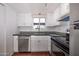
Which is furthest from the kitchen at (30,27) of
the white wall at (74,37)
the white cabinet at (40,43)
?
the white wall at (74,37)

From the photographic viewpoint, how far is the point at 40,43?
4648 mm

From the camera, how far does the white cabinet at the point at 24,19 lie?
5.20 metres

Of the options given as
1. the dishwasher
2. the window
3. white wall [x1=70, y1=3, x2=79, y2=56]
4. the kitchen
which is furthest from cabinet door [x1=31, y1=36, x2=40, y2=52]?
white wall [x1=70, y1=3, x2=79, y2=56]

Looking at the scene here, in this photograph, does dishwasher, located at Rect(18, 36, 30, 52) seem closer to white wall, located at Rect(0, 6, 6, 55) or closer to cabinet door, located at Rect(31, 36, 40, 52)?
cabinet door, located at Rect(31, 36, 40, 52)

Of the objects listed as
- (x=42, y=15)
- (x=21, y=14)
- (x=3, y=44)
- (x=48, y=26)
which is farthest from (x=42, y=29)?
(x=3, y=44)

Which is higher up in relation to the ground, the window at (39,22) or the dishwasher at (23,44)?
the window at (39,22)

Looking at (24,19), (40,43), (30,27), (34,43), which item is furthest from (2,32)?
(30,27)

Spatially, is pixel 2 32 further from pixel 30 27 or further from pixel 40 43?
pixel 30 27

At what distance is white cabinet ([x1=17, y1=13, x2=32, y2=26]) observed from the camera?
205 inches

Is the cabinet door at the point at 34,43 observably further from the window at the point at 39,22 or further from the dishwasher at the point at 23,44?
the window at the point at 39,22

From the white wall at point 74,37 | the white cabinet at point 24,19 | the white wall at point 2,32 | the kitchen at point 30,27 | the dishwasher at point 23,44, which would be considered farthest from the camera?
the white cabinet at point 24,19

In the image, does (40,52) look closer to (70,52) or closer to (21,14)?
(21,14)

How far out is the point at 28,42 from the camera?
4523mm

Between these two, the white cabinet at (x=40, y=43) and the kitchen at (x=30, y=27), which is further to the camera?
the white cabinet at (x=40, y=43)
